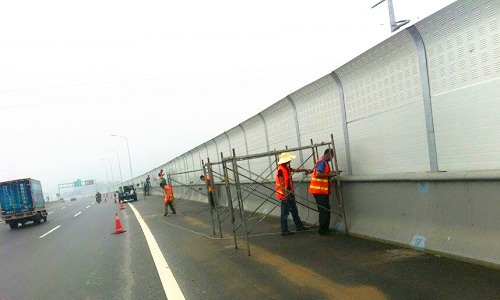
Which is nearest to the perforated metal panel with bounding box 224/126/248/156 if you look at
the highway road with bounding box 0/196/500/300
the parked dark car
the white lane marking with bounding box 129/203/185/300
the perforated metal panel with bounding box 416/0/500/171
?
the highway road with bounding box 0/196/500/300

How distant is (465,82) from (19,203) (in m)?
25.9

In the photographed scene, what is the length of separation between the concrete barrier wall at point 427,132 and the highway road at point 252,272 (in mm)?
427

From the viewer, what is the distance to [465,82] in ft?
Answer: 18.9

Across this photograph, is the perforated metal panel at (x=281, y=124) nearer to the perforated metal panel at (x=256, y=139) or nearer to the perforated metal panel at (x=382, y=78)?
the perforated metal panel at (x=256, y=139)

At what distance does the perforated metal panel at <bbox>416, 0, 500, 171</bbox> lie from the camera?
5363 mm

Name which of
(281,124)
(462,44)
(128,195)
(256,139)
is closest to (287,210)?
(281,124)

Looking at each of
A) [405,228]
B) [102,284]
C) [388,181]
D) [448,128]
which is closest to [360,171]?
[388,181]

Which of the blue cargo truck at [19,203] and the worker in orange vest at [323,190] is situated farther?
the blue cargo truck at [19,203]

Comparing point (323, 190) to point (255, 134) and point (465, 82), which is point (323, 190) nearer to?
point (465, 82)

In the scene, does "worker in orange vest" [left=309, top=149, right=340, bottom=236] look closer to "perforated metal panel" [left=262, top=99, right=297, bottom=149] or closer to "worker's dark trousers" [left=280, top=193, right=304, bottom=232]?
"worker's dark trousers" [left=280, top=193, right=304, bottom=232]

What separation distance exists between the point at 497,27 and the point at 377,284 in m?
3.39

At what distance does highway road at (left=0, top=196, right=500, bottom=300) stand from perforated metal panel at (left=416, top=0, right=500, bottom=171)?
1500mm

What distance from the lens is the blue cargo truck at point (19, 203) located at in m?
25.1

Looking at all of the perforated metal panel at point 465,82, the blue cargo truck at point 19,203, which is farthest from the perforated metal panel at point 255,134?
the blue cargo truck at point 19,203
